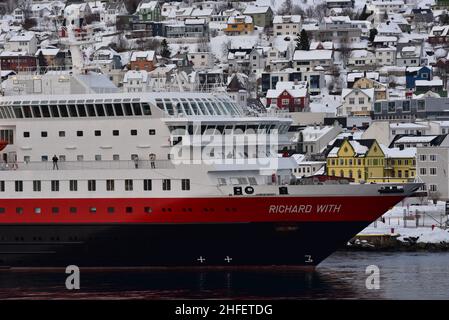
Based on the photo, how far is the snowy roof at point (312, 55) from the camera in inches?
5049

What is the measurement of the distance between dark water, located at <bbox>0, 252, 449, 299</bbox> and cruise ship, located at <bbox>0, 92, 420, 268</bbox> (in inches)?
15.6

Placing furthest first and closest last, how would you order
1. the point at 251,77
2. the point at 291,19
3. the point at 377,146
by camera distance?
the point at 291,19
the point at 251,77
the point at 377,146

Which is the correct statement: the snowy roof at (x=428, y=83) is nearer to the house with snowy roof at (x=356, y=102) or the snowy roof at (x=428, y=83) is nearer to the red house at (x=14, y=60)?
the house with snowy roof at (x=356, y=102)

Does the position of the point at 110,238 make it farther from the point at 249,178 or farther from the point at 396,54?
the point at 396,54

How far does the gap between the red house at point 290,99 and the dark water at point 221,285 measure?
72.7 m

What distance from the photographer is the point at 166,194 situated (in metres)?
29.9

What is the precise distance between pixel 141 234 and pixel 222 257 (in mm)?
2023

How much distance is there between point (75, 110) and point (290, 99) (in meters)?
76.0

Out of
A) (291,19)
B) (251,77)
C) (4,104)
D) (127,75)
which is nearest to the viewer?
(4,104)

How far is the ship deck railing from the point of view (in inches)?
1202

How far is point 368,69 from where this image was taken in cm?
13162

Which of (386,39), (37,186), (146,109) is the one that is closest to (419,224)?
(146,109)

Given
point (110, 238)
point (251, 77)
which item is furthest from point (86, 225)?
point (251, 77)

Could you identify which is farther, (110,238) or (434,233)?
(434,233)
